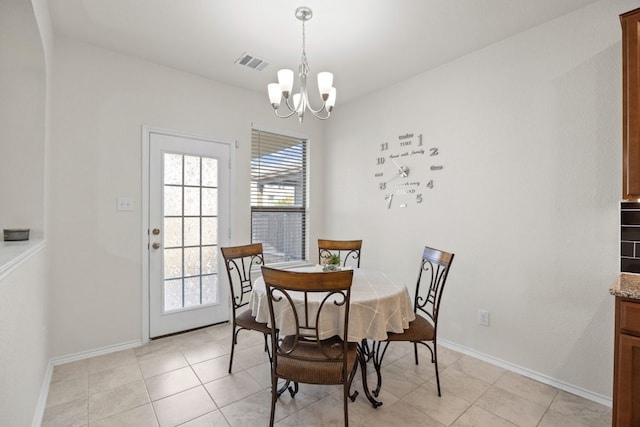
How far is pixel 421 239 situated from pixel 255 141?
2223 millimetres

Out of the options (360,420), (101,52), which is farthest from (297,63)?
(360,420)

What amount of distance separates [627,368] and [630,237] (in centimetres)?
91

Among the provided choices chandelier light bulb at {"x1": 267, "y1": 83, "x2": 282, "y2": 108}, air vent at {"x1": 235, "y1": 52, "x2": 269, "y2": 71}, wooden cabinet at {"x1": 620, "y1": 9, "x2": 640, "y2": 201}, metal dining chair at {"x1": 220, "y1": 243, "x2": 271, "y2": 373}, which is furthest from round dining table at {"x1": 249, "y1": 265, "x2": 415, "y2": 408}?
air vent at {"x1": 235, "y1": 52, "x2": 269, "y2": 71}

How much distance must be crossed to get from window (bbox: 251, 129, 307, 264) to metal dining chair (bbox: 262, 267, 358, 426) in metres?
2.04

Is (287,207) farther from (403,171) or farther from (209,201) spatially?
(403,171)

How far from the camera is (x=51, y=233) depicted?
2.46 metres

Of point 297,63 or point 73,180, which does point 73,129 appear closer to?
point 73,180

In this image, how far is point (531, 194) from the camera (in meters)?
2.35

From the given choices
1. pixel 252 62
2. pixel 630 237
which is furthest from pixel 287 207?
pixel 630 237

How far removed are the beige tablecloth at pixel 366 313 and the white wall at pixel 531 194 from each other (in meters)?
1.00

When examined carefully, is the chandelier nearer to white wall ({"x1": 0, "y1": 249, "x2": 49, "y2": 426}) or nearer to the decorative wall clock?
the decorative wall clock

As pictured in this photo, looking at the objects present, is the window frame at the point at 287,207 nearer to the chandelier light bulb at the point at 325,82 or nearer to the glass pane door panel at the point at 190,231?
the glass pane door panel at the point at 190,231

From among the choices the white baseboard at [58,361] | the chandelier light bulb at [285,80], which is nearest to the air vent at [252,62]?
the chandelier light bulb at [285,80]

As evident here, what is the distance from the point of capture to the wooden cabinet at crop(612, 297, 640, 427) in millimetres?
1424
